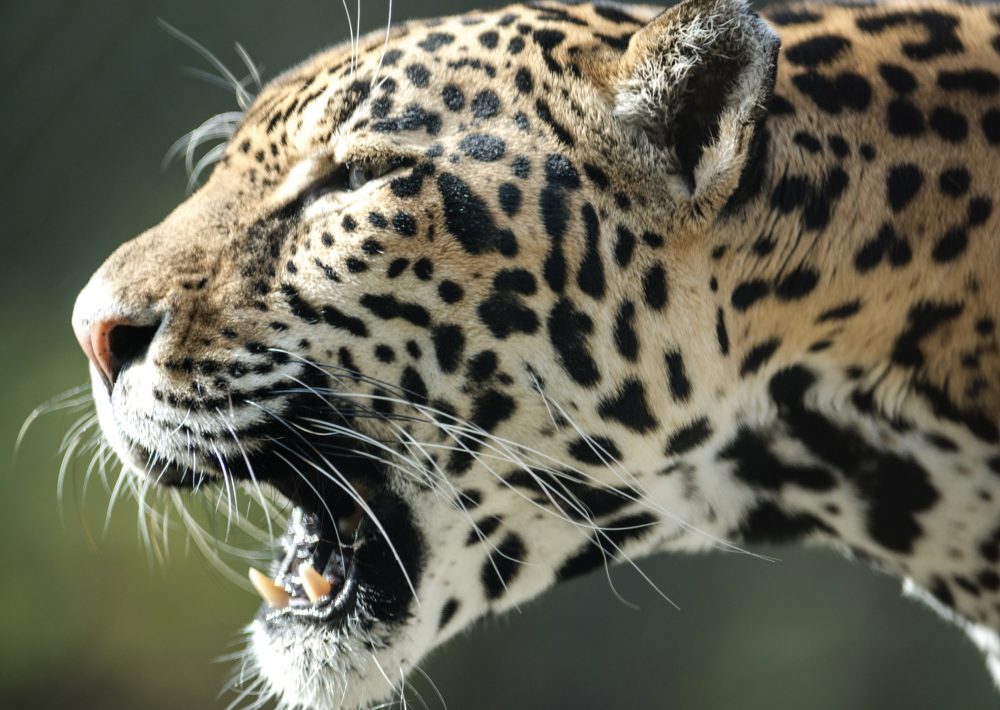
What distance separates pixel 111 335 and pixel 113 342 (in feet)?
0.04

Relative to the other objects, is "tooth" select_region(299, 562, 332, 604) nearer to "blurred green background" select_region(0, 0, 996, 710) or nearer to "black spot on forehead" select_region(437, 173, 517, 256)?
"black spot on forehead" select_region(437, 173, 517, 256)

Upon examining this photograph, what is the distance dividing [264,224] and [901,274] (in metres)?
0.88

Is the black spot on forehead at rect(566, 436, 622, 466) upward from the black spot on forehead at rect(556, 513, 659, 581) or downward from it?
upward

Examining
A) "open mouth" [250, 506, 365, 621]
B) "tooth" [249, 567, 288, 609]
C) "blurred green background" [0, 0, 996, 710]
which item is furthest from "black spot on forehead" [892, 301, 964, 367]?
"blurred green background" [0, 0, 996, 710]

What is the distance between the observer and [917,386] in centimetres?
160

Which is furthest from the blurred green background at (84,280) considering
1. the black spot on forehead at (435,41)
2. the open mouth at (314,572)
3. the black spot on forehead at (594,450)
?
the black spot on forehead at (594,450)

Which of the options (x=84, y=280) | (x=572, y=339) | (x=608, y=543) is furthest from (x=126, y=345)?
(x=84, y=280)

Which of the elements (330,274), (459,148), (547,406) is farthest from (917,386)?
(330,274)

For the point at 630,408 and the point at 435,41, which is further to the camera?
the point at 435,41

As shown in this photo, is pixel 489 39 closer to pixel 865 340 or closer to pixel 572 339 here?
pixel 572 339

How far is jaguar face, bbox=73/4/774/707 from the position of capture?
1641 mm

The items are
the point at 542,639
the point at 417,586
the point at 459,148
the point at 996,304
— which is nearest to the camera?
the point at 996,304

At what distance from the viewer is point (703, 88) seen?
5.39 ft

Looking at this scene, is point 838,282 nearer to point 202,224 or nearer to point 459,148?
point 459,148
